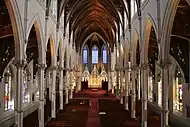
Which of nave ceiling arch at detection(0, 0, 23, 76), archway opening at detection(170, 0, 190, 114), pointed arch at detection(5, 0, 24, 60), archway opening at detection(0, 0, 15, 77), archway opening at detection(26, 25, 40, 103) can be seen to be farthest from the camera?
archway opening at detection(26, 25, 40, 103)

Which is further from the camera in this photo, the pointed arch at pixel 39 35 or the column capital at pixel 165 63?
the pointed arch at pixel 39 35

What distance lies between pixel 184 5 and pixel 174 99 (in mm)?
13485

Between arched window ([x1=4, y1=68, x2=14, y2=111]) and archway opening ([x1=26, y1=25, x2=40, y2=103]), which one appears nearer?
arched window ([x1=4, y1=68, x2=14, y2=111])

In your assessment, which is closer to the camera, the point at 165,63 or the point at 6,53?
the point at 165,63

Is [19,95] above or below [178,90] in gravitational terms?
above

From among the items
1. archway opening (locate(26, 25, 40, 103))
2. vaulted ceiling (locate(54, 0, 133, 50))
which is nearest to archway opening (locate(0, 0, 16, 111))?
archway opening (locate(26, 25, 40, 103))

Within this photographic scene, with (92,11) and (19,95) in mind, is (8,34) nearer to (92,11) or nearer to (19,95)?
(19,95)

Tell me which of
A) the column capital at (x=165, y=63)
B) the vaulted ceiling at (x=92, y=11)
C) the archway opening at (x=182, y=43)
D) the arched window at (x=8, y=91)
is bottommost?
the arched window at (x=8, y=91)

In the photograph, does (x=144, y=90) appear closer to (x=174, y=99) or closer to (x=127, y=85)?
(x=174, y=99)

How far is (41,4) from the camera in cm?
1903

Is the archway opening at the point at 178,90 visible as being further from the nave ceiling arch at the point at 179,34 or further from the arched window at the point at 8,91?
the arched window at the point at 8,91

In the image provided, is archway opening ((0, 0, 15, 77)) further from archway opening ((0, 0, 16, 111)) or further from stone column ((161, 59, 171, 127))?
stone column ((161, 59, 171, 127))

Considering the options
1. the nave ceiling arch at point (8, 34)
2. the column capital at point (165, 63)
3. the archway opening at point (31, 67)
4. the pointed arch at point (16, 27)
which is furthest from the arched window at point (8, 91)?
the column capital at point (165, 63)

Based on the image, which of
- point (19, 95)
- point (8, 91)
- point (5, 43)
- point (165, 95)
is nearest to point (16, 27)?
point (19, 95)
